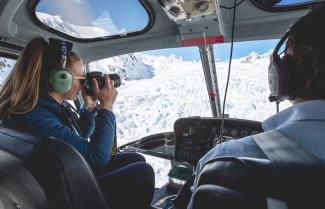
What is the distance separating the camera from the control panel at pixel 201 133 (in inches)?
78.7

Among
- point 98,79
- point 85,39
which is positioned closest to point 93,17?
point 85,39

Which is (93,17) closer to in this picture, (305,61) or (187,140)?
(187,140)

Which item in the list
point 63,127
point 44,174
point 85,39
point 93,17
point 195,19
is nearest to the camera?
point 44,174

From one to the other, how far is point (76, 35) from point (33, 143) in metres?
2.04

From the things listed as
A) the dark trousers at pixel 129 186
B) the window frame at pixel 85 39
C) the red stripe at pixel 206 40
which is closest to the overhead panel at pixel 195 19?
Result: the red stripe at pixel 206 40

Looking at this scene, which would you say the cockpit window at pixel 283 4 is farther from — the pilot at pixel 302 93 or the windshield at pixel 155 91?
the pilot at pixel 302 93

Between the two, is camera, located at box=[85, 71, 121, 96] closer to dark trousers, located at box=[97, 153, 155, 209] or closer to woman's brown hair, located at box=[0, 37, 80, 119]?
woman's brown hair, located at box=[0, 37, 80, 119]

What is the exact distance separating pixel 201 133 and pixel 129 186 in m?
0.89

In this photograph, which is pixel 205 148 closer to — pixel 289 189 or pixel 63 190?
pixel 63 190

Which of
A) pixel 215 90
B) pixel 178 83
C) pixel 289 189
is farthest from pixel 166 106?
pixel 289 189

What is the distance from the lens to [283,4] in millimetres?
1909

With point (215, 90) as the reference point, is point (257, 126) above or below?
below

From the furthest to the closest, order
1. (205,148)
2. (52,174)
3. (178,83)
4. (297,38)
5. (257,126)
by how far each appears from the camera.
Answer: (178,83) < (205,148) < (257,126) < (52,174) < (297,38)

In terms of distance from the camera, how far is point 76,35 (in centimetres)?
270
